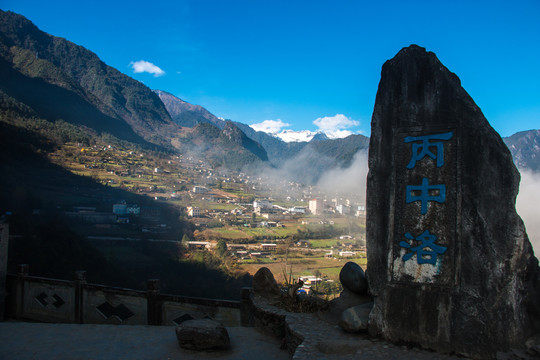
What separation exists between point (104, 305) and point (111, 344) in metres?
3.91

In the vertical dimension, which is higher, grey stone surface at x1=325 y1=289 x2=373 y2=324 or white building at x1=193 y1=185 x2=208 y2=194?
white building at x1=193 y1=185 x2=208 y2=194

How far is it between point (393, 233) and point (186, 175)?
4739 centimetres

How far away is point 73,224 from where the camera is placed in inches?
1096

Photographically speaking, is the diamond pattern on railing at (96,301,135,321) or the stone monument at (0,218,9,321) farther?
the stone monument at (0,218,9,321)

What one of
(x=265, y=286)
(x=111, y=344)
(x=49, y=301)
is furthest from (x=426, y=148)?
(x=49, y=301)

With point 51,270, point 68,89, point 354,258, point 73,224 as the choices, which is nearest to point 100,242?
point 73,224

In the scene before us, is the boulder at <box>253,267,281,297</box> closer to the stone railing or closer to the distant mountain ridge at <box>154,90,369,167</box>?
the stone railing

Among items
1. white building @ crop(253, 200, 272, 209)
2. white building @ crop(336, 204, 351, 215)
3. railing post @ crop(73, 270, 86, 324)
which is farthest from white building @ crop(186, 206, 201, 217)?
railing post @ crop(73, 270, 86, 324)

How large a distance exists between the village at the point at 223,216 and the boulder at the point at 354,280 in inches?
495

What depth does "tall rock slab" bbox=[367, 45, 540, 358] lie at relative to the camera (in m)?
4.13

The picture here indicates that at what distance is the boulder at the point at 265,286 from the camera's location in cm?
715

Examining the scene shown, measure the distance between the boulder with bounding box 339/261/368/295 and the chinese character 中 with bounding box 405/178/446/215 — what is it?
171 cm

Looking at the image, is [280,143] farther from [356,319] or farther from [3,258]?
Answer: [356,319]

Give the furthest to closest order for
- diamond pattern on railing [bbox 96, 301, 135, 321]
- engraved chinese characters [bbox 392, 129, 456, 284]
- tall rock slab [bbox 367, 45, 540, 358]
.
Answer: diamond pattern on railing [bbox 96, 301, 135, 321] < engraved chinese characters [bbox 392, 129, 456, 284] < tall rock slab [bbox 367, 45, 540, 358]
